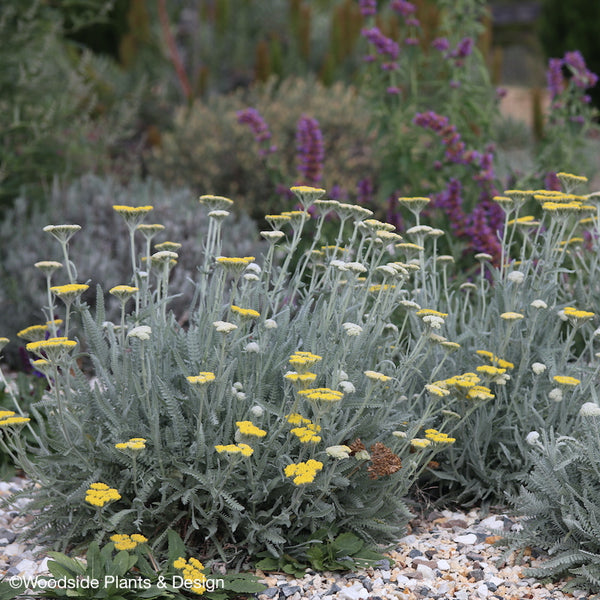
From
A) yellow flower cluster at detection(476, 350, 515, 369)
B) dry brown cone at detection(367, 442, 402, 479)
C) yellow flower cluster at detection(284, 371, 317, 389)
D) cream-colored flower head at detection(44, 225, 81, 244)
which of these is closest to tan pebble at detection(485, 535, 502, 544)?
dry brown cone at detection(367, 442, 402, 479)

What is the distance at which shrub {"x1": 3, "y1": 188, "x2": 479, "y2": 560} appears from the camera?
2332 millimetres

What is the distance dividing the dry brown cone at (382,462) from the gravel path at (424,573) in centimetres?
29

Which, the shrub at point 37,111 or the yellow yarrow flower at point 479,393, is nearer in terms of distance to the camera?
the yellow yarrow flower at point 479,393

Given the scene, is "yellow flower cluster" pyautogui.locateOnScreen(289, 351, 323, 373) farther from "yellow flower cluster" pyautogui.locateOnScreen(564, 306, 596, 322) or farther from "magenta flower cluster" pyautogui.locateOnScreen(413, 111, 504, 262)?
"magenta flower cluster" pyautogui.locateOnScreen(413, 111, 504, 262)

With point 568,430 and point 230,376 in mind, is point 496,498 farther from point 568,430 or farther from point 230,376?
point 230,376

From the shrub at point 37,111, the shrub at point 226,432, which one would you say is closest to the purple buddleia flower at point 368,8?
the shrub at point 37,111

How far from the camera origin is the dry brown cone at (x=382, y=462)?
243cm

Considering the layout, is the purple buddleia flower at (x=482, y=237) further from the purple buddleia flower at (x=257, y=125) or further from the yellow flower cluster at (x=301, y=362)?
the yellow flower cluster at (x=301, y=362)

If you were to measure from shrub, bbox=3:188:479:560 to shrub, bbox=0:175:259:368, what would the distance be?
1.67m

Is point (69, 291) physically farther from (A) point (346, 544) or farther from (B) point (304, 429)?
(A) point (346, 544)

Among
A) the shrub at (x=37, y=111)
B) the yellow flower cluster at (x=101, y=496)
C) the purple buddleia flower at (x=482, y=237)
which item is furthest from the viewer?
the shrub at (x=37, y=111)

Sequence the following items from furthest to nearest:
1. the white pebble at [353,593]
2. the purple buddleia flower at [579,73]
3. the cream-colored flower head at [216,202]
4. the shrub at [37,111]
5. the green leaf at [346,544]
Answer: the shrub at [37,111], the purple buddleia flower at [579,73], the cream-colored flower head at [216,202], the green leaf at [346,544], the white pebble at [353,593]

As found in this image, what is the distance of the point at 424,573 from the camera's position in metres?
2.44

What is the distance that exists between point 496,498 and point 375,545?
617mm
